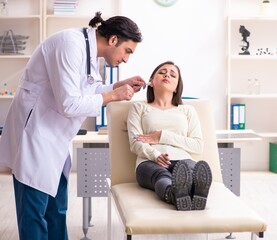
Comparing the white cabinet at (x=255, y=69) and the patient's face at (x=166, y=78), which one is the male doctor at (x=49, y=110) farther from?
the white cabinet at (x=255, y=69)

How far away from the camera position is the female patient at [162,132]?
2777mm

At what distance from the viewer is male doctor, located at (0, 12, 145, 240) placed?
7.95 feet

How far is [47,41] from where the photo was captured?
8.04 feet

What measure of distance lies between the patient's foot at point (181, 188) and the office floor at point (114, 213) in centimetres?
115

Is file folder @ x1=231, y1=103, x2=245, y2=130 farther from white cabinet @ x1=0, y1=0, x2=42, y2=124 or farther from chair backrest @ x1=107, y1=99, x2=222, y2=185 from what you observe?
chair backrest @ x1=107, y1=99, x2=222, y2=185

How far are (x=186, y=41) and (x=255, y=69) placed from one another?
0.70m

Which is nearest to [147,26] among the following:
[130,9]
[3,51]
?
[130,9]

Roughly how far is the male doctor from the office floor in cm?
108

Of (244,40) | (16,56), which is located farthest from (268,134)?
(16,56)

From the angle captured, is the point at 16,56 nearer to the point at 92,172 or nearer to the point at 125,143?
the point at 92,172

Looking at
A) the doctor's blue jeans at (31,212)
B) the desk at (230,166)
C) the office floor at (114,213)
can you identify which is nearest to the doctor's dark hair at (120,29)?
the doctor's blue jeans at (31,212)

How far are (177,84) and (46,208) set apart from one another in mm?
941

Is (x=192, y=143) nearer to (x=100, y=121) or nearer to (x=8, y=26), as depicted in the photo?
(x=100, y=121)

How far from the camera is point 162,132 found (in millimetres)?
2955
